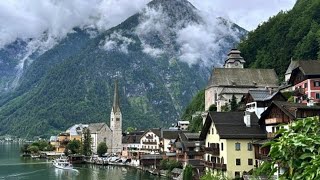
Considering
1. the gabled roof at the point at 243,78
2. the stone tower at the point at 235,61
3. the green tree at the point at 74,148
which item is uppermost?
the stone tower at the point at 235,61

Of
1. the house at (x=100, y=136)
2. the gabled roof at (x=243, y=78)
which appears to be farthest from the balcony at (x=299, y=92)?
the house at (x=100, y=136)

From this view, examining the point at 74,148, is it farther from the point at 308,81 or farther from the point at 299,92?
the point at 308,81

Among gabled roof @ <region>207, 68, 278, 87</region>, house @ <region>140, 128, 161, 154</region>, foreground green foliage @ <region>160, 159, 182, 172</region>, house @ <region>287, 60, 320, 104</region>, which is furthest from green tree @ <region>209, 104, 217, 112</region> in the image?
house @ <region>287, 60, 320, 104</region>

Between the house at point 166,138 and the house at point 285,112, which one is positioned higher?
the house at point 285,112

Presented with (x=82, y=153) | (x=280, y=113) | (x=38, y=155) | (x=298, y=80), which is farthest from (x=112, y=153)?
(x=280, y=113)

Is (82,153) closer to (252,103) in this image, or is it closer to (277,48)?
(277,48)

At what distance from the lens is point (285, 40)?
119438 millimetres

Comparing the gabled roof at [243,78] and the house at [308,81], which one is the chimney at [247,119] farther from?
the gabled roof at [243,78]

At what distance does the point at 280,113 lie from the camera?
46.4 metres

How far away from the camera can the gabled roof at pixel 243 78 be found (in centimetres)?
9606

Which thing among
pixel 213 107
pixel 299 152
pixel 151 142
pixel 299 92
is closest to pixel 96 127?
pixel 151 142

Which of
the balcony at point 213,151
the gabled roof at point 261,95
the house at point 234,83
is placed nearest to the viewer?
the balcony at point 213,151

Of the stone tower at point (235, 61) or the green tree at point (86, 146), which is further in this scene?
the green tree at point (86, 146)

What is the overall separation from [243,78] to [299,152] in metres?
90.7
